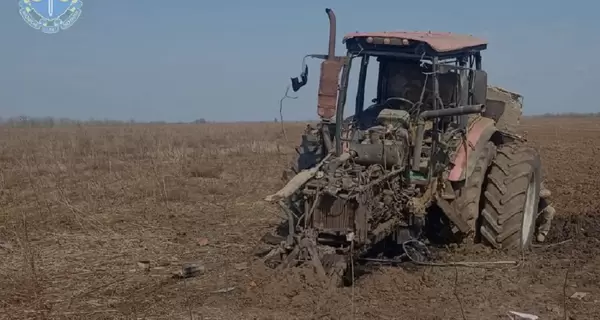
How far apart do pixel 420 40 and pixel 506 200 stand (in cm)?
205

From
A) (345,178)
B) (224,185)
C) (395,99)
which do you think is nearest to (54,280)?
(345,178)

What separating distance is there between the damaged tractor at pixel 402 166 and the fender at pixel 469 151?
0.04 feet

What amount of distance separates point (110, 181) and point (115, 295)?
894cm

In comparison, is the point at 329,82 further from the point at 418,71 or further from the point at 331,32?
the point at 418,71

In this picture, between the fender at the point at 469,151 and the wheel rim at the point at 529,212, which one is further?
the wheel rim at the point at 529,212

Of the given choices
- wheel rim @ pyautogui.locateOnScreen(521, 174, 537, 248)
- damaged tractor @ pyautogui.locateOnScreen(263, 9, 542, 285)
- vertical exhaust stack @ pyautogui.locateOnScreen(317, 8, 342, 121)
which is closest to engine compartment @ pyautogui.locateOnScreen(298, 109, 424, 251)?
damaged tractor @ pyautogui.locateOnScreen(263, 9, 542, 285)

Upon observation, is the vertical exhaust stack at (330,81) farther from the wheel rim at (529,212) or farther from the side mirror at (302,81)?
the wheel rim at (529,212)

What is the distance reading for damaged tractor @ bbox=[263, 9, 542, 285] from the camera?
6914 mm

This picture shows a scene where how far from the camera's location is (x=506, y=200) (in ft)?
26.7

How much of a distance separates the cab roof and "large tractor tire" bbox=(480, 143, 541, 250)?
4.45 ft

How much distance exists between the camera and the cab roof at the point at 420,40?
24.6 feet

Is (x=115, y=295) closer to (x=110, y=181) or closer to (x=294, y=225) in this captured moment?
(x=294, y=225)

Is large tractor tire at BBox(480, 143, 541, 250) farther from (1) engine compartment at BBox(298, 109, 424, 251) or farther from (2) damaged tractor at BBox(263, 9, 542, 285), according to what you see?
(1) engine compartment at BBox(298, 109, 424, 251)

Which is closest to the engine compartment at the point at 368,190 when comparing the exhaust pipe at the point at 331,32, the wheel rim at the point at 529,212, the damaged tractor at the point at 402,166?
the damaged tractor at the point at 402,166
